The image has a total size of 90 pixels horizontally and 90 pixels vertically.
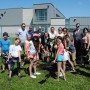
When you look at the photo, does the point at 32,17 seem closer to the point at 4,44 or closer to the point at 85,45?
the point at 85,45

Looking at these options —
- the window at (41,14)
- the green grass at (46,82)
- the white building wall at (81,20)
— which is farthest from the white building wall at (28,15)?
the green grass at (46,82)

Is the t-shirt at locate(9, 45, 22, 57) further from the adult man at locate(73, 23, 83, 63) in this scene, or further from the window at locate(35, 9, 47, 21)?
the window at locate(35, 9, 47, 21)

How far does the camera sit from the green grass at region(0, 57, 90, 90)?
1030 cm

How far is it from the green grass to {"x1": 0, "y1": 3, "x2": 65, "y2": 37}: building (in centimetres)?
4650

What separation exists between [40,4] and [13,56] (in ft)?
177

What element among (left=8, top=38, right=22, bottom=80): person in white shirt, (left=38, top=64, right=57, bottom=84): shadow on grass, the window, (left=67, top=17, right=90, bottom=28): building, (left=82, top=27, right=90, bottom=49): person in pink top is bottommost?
(left=38, top=64, right=57, bottom=84): shadow on grass

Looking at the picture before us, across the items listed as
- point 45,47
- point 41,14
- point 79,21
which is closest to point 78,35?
point 45,47

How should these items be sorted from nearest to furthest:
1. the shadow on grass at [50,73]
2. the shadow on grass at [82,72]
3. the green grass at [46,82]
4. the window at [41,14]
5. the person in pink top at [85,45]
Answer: the green grass at [46,82] < the shadow on grass at [50,73] < the shadow on grass at [82,72] < the person in pink top at [85,45] < the window at [41,14]

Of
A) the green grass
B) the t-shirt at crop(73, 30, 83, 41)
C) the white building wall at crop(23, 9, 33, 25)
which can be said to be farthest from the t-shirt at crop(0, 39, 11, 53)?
the white building wall at crop(23, 9, 33, 25)

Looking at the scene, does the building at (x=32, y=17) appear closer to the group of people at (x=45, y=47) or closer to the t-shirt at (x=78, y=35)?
the group of people at (x=45, y=47)

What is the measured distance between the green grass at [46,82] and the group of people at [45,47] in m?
0.31

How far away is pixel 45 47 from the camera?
14.4 m

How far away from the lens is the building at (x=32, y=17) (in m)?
62.2

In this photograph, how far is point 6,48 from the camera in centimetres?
1245
